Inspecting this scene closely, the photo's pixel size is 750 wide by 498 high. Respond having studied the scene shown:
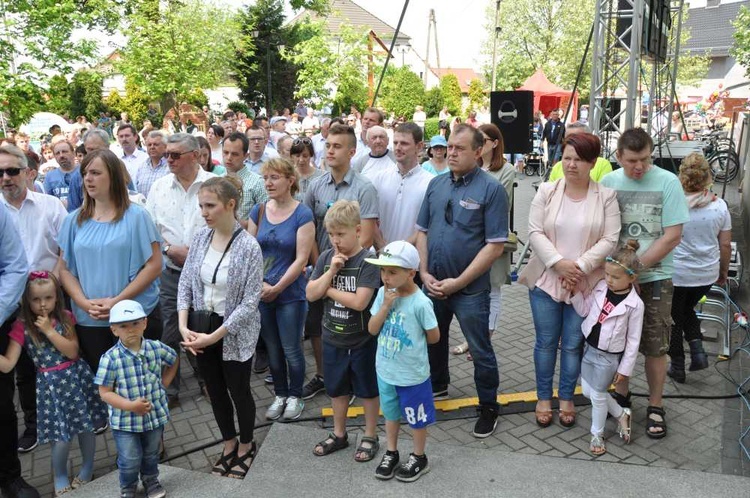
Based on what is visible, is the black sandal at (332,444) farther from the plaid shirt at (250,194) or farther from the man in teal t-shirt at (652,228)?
the plaid shirt at (250,194)

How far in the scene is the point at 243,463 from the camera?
148 inches

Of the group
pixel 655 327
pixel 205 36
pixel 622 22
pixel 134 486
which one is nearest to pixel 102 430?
pixel 134 486

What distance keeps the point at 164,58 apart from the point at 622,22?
15.3 m

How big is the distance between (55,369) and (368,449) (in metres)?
1.94

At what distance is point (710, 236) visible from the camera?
521cm

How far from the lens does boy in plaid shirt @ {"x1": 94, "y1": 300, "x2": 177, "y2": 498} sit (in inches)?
125

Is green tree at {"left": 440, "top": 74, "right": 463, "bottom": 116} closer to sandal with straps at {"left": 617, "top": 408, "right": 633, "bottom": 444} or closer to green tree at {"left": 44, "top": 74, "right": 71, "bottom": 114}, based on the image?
green tree at {"left": 44, "top": 74, "right": 71, "bottom": 114}

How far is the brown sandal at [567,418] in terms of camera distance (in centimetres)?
416

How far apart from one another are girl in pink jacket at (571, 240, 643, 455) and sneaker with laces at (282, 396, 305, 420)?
2025 mm

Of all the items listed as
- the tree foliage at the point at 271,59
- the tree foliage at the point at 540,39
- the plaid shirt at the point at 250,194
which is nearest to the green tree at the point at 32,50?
the plaid shirt at the point at 250,194

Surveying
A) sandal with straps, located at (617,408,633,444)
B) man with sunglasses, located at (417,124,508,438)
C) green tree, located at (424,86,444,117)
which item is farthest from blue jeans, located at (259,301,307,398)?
green tree, located at (424,86,444,117)

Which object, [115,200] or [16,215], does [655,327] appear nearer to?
[115,200]

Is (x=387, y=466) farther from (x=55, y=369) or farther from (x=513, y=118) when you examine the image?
(x=513, y=118)

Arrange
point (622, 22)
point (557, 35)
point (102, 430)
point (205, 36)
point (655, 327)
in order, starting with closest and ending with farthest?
point (655, 327), point (102, 430), point (622, 22), point (205, 36), point (557, 35)
